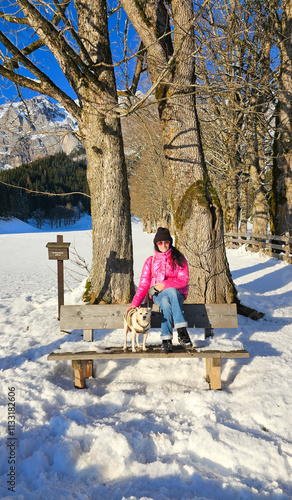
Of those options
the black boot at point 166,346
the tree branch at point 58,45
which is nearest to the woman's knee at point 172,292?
the black boot at point 166,346

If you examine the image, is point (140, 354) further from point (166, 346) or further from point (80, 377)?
point (80, 377)

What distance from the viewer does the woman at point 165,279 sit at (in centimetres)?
367

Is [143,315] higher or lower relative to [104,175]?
lower

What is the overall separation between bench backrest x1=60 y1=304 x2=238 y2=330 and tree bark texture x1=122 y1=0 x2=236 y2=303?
1352 mm

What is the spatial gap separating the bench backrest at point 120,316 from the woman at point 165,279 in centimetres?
26

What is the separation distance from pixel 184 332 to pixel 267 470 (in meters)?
1.52

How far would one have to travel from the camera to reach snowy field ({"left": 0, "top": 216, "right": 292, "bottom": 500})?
2.09m

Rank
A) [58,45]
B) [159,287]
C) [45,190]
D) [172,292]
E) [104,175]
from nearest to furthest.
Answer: [172,292] → [159,287] → [58,45] → [104,175] → [45,190]

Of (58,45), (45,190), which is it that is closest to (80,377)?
(58,45)

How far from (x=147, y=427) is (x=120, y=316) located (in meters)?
1.48

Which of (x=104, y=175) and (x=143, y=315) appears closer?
(x=143, y=315)

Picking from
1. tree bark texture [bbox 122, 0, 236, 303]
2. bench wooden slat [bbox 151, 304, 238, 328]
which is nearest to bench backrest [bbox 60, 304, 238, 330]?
bench wooden slat [bbox 151, 304, 238, 328]

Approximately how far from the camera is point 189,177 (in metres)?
5.35

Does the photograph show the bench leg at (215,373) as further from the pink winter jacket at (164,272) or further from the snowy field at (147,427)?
the pink winter jacket at (164,272)
